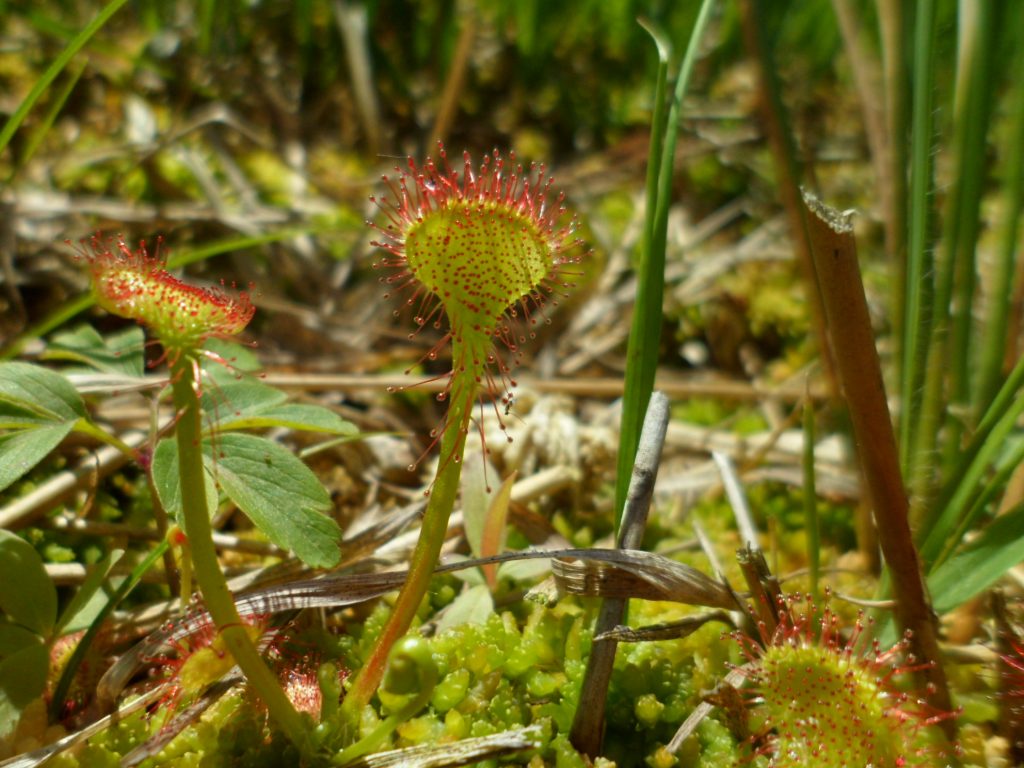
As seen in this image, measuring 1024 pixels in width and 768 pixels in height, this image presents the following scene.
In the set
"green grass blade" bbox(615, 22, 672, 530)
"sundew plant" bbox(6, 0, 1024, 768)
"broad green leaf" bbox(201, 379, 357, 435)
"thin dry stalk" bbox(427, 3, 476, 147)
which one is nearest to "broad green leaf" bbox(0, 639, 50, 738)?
"sundew plant" bbox(6, 0, 1024, 768)

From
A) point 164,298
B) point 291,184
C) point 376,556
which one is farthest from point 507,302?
point 291,184

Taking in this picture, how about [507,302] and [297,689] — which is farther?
[297,689]

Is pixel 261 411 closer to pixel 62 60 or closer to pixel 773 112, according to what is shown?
pixel 62 60

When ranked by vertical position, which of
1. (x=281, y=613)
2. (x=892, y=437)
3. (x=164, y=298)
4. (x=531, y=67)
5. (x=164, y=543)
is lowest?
(x=281, y=613)

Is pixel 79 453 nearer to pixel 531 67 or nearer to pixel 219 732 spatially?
pixel 219 732

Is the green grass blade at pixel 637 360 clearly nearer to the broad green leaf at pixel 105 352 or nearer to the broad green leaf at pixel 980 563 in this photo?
the broad green leaf at pixel 980 563

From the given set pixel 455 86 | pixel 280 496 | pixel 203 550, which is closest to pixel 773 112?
pixel 280 496
